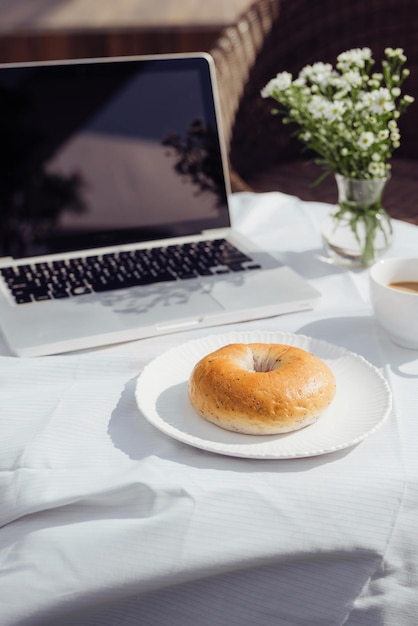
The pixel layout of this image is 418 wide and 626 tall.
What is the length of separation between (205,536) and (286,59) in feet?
5.35

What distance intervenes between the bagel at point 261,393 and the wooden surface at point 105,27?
3.11 metres

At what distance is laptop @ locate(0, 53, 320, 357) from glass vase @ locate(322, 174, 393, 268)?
102mm

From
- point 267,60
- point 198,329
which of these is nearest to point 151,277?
point 198,329

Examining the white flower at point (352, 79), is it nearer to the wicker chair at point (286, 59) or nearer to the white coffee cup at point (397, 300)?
the white coffee cup at point (397, 300)

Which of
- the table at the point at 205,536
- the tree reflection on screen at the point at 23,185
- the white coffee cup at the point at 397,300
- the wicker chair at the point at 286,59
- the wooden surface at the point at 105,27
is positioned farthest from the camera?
the wooden surface at the point at 105,27

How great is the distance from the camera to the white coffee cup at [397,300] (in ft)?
2.72

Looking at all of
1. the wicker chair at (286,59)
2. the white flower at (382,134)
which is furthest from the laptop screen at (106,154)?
the wicker chair at (286,59)

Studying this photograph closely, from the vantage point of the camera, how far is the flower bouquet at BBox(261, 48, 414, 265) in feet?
3.32

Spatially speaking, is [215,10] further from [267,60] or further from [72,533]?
[72,533]

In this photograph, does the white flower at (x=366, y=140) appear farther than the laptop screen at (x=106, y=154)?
No

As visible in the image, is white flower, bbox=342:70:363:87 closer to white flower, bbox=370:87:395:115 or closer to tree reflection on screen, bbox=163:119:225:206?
white flower, bbox=370:87:395:115

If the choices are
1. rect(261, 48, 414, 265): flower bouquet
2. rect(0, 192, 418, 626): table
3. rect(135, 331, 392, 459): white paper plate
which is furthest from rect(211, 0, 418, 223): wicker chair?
rect(0, 192, 418, 626): table

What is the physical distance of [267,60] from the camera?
196 cm

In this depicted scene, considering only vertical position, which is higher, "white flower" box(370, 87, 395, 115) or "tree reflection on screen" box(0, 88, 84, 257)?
"white flower" box(370, 87, 395, 115)
